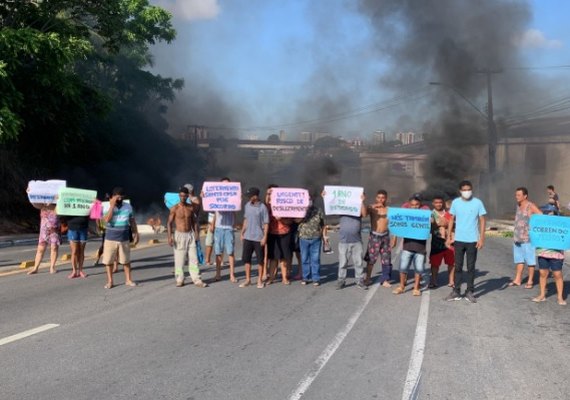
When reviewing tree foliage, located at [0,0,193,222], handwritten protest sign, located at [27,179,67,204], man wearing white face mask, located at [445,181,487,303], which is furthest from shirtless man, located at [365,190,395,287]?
tree foliage, located at [0,0,193,222]

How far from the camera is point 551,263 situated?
7.80 metres

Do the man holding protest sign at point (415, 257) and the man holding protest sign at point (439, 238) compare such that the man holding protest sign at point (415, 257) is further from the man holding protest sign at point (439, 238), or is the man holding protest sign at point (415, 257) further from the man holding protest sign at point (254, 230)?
the man holding protest sign at point (254, 230)

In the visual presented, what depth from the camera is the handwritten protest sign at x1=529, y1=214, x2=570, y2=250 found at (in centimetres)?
776

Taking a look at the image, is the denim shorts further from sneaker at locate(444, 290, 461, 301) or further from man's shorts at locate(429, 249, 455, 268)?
man's shorts at locate(429, 249, 455, 268)

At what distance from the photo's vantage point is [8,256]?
13383mm

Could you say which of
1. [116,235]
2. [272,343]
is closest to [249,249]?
[116,235]

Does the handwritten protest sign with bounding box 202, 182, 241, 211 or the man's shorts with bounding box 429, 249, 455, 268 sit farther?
the handwritten protest sign with bounding box 202, 182, 241, 211

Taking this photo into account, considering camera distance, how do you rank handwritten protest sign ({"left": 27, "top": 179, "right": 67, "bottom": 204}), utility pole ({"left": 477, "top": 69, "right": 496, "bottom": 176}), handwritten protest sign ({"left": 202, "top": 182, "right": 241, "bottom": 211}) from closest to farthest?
handwritten protest sign ({"left": 202, "top": 182, "right": 241, "bottom": 211}) < handwritten protest sign ({"left": 27, "top": 179, "right": 67, "bottom": 204}) < utility pole ({"left": 477, "top": 69, "right": 496, "bottom": 176})

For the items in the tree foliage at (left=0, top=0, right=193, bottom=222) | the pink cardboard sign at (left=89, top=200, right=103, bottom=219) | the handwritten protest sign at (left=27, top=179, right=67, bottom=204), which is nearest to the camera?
the handwritten protest sign at (left=27, top=179, right=67, bottom=204)

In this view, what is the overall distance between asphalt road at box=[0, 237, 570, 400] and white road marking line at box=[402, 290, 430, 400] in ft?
0.13

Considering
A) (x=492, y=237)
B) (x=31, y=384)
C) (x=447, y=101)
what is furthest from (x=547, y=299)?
(x=447, y=101)

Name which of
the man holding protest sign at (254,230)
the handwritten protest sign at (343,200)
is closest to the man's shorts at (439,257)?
the handwritten protest sign at (343,200)

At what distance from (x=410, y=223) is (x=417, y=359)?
3438 mm

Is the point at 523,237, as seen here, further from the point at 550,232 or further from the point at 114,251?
the point at 114,251
